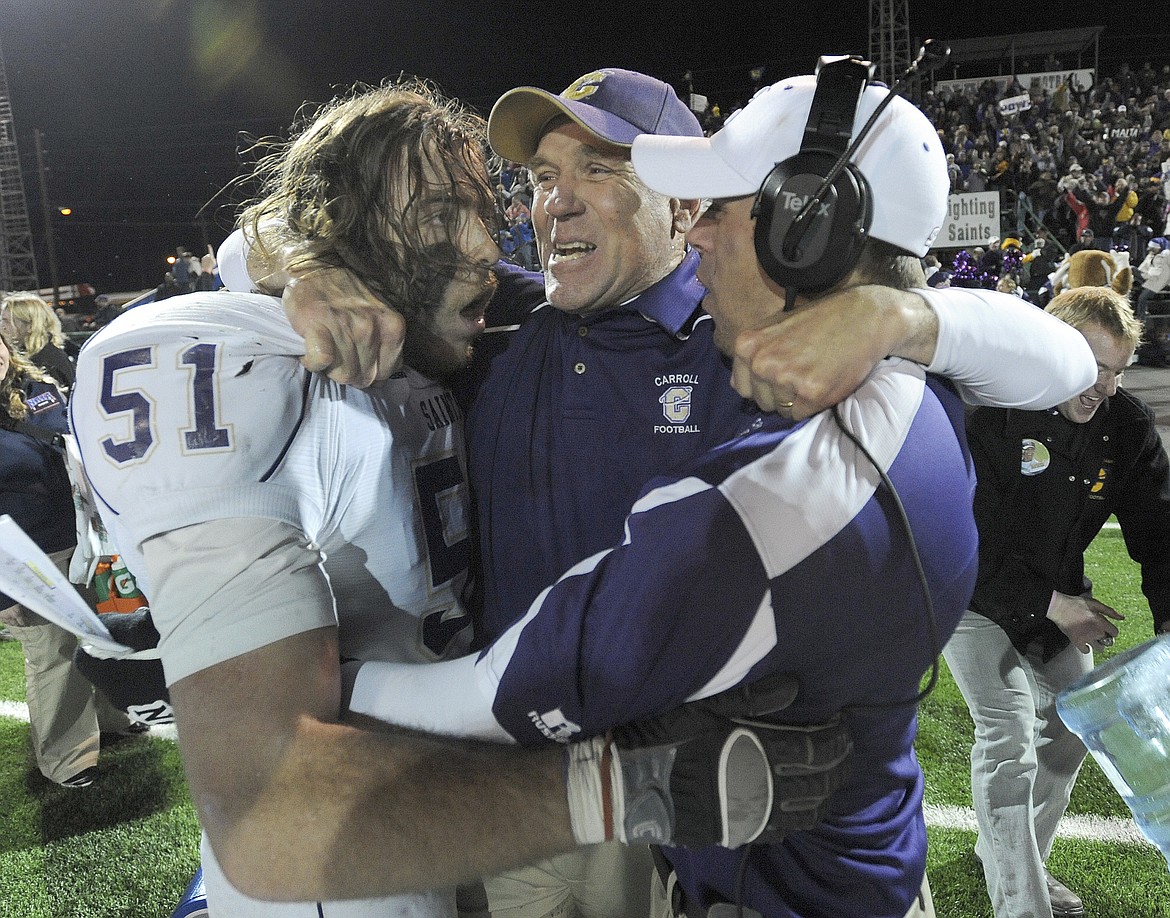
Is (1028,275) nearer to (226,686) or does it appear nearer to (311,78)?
(226,686)

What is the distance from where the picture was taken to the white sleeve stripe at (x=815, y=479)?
42.0 inches

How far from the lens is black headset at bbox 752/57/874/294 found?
1.28 m

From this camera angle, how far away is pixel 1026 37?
30.0 meters

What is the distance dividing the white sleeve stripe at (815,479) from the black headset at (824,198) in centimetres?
20

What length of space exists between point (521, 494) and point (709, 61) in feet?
123

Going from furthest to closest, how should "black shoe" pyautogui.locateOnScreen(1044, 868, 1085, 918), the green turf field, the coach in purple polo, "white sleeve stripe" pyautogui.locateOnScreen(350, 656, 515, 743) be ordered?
the green turf field
"black shoe" pyautogui.locateOnScreen(1044, 868, 1085, 918)
the coach in purple polo
"white sleeve stripe" pyautogui.locateOnScreen(350, 656, 515, 743)

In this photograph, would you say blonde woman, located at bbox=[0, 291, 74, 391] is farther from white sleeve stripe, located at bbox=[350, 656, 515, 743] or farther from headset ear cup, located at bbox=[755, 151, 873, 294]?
headset ear cup, located at bbox=[755, 151, 873, 294]

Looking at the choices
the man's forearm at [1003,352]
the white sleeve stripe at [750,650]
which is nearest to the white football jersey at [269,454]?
the white sleeve stripe at [750,650]

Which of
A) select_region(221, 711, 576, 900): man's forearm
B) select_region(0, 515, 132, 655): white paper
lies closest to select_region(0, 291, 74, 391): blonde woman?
select_region(0, 515, 132, 655): white paper

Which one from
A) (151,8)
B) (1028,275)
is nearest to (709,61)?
(151,8)

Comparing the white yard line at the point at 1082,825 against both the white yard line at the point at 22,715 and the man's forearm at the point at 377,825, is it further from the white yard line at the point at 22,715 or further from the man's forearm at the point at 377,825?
the white yard line at the point at 22,715

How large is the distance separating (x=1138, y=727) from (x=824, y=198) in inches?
44.6

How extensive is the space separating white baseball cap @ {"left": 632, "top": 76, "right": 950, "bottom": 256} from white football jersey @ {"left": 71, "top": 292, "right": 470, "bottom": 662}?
652mm

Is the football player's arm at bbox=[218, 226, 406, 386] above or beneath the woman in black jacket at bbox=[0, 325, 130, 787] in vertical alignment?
above
